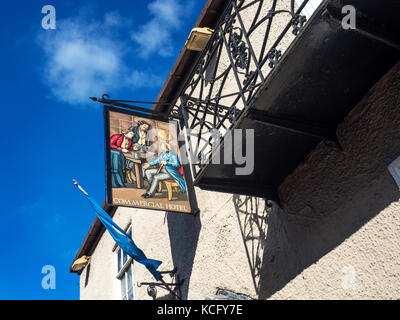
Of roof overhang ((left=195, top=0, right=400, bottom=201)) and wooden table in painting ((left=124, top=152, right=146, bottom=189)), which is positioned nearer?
roof overhang ((left=195, top=0, right=400, bottom=201))

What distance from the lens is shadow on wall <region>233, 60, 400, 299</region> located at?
3.11m

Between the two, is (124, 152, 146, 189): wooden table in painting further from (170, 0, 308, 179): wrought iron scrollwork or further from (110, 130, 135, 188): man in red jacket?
(170, 0, 308, 179): wrought iron scrollwork

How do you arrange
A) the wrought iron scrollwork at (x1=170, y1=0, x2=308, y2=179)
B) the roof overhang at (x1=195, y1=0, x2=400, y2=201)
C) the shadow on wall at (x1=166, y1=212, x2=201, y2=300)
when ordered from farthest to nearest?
the shadow on wall at (x1=166, y1=212, x2=201, y2=300) < the wrought iron scrollwork at (x1=170, y1=0, x2=308, y2=179) < the roof overhang at (x1=195, y1=0, x2=400, y2=201)

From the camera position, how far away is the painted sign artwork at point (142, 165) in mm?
5434

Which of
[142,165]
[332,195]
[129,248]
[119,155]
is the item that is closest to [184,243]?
[129,248]

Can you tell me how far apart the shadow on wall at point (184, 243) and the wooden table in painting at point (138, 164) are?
37.2 inches

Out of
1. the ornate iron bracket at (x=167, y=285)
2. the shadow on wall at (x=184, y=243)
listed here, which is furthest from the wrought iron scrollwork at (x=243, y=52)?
the ornate iron bracket at (x=167, y=285)

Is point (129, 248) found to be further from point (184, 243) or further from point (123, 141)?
point (123, 141)

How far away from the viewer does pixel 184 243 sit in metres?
5.94

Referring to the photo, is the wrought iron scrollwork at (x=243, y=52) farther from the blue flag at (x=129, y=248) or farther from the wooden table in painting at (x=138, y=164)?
the blue flag at (x=129, y=248)

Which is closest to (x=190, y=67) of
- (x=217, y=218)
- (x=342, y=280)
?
(x=217, y=218)

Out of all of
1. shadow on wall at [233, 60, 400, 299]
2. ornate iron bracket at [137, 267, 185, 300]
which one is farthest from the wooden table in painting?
shadow on wall at [233, 60, 400, 299]

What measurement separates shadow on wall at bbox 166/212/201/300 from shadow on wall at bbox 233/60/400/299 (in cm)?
145
